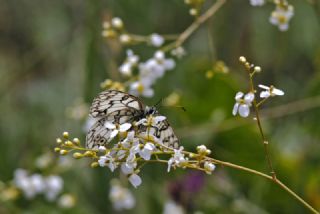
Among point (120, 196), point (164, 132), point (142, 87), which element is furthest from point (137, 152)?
point (120, 196)

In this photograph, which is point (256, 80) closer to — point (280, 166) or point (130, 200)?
point (280, 166)

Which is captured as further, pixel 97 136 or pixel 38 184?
pixel 38 184

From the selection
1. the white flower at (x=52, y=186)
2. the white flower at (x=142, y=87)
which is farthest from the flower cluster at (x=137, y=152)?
the white flower at (x=52, y=186)

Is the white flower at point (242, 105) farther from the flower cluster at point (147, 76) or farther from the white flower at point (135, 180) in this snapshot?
the flower cluster at point (147, 76)

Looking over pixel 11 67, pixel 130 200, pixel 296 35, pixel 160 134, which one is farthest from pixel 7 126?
pixel 160 134

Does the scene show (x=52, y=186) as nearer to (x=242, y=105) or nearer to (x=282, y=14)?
(x=282, y=14)
